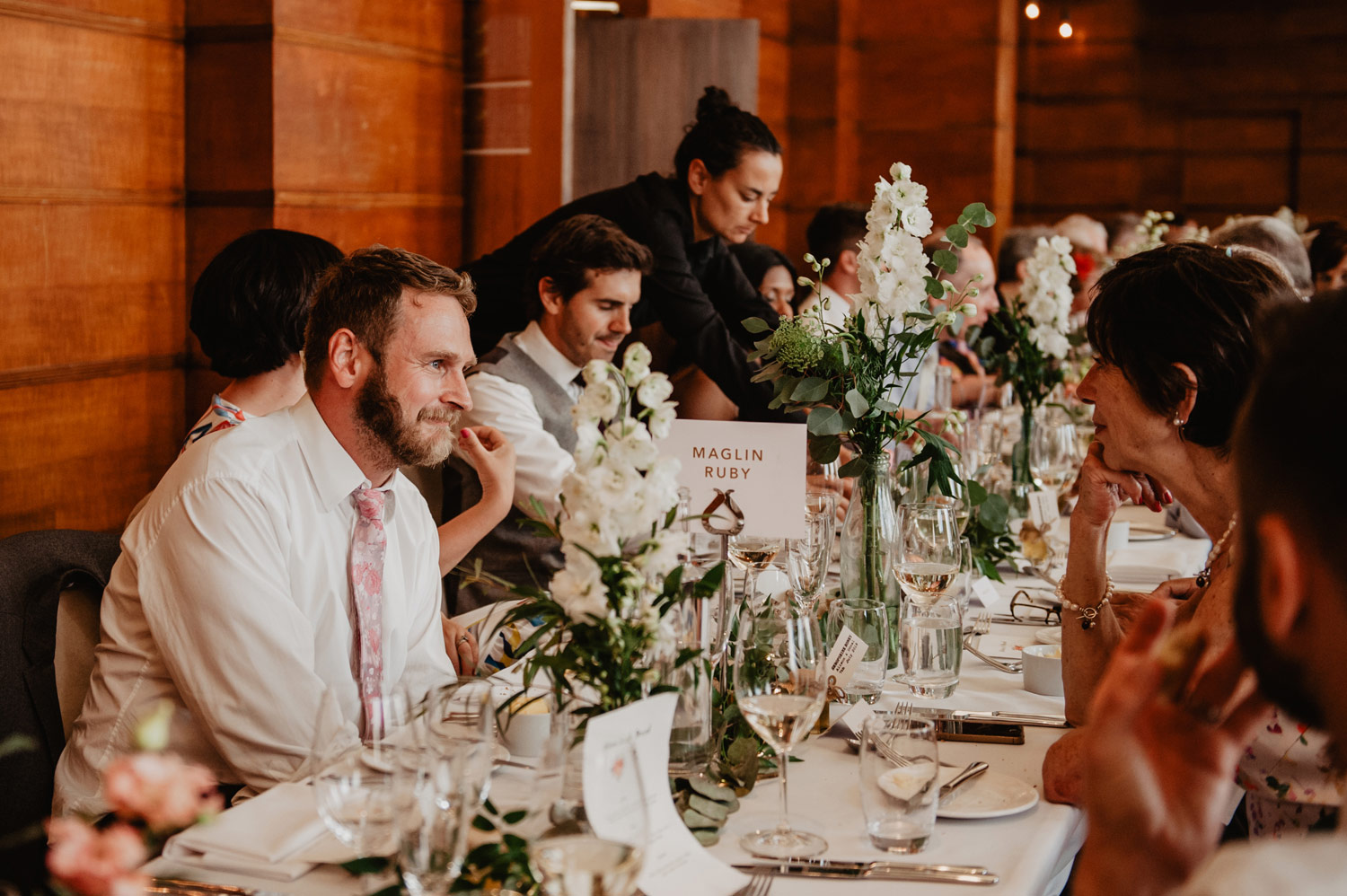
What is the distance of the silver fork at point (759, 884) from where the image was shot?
4.11ft

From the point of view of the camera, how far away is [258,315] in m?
2.61

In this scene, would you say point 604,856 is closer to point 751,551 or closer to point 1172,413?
point 751,551

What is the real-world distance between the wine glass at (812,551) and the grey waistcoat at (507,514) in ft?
3.04

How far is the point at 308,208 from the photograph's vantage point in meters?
4.33

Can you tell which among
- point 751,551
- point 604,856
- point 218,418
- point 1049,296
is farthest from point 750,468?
point 1049,296

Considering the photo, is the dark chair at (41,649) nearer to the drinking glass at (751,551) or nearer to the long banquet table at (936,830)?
the long banquet table at (936,830)

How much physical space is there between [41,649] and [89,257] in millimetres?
2262

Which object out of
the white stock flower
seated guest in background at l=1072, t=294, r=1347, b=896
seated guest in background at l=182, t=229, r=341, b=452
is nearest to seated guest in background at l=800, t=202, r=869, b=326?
seated guest in background at l=182, t=229, r=341, b=452

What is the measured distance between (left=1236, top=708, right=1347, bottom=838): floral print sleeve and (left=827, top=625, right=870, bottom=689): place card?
500mm

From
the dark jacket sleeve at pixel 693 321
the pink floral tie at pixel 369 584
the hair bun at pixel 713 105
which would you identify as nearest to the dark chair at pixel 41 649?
the pink floral tie at pixel 369 584

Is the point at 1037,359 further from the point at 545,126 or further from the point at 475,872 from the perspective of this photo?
the point at 475,872

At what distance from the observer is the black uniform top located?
3.99 meters

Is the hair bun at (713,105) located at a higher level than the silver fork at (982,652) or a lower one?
higher

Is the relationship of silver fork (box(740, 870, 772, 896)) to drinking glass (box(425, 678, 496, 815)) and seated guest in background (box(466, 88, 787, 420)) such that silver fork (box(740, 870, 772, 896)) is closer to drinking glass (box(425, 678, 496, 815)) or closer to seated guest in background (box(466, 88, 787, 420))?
drinking glass (box(425, 678, 496, 815))
